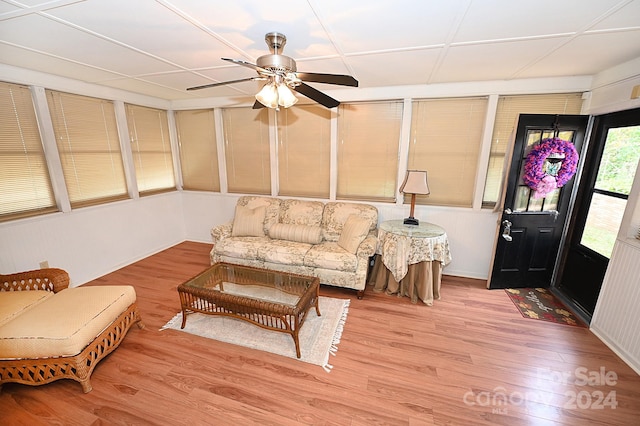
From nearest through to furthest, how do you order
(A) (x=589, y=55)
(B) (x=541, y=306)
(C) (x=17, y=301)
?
(C) (x=17, y=301), (A) (x=589, y=55), (B) (x=541, y=306)

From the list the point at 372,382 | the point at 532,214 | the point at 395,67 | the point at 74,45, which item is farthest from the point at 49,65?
the point at 532,214

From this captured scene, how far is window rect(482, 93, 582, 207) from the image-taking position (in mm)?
2904

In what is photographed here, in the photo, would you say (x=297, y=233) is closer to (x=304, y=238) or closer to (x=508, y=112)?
(x=304, y=238)

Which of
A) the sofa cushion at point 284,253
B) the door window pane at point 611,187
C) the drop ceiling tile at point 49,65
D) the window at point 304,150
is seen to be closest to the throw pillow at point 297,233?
the sofa cushion at point 284,253

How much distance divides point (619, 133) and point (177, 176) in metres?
5.92

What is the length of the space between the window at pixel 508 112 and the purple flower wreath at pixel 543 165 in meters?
0.36

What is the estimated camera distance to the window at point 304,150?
3.70 metres

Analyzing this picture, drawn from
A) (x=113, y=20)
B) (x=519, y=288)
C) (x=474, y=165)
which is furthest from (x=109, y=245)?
(x=519, y=288)

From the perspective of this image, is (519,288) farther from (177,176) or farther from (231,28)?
(177,176)

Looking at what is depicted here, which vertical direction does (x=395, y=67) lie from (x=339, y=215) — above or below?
above

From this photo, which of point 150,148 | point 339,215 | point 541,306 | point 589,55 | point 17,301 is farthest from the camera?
point 150,148

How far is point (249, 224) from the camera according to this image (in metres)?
3.61

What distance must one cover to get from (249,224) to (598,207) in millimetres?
4021

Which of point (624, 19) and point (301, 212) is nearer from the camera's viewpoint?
point (624, 19)
